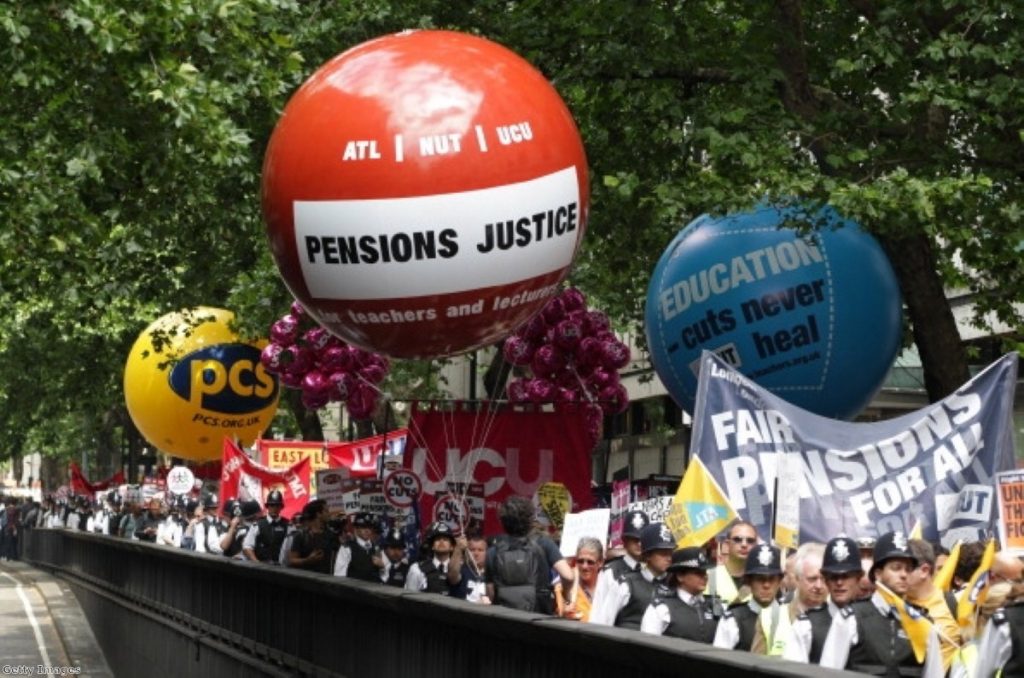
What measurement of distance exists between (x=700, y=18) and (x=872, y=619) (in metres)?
13.1

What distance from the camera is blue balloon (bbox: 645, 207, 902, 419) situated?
16531 mm

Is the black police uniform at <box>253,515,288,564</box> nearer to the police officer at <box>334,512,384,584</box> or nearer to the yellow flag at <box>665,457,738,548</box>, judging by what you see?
the police officer at <box>334,512,384,584</box>

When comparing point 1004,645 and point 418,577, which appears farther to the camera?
point 418,577

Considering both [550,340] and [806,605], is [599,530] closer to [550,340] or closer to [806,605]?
[806,605]

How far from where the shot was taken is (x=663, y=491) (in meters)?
21.7

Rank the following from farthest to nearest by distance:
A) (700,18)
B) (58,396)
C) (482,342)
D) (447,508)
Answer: (58,396), (700,18), (447,508), (482,342)

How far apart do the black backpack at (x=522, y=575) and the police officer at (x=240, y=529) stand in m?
9.66

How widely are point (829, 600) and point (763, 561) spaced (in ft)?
3.15

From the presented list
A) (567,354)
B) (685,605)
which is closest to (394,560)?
(567,354)

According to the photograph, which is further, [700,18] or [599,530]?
[700,18]

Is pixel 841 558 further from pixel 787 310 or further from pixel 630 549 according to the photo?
pixel 787 310

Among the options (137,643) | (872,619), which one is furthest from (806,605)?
(137,643)

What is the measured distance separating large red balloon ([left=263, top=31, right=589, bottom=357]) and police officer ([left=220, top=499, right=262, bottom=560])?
41.1 ft

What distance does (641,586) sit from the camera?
496 inches
